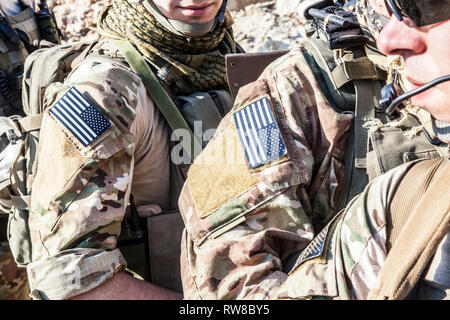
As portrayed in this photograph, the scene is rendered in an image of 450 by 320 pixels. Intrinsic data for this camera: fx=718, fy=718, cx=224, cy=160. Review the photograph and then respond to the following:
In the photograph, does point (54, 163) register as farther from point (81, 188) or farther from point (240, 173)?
point (240, 173)

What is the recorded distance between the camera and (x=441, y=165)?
159 centimetres

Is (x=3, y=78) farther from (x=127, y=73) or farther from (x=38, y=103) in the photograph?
(x=127, y=73)

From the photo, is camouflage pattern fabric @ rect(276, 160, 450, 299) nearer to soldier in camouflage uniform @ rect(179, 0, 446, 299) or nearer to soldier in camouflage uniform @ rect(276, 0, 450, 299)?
soldier in camouflage uniform @ rect(276, 0, 450, 299)

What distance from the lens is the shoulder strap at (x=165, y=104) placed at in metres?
2.69

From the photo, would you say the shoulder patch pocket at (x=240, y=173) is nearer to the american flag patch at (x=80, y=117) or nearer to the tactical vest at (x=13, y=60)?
the american flag patch at (x=80, y=117)

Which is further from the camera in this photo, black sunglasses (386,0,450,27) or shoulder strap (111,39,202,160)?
shoulder strap (111,39,202,160)

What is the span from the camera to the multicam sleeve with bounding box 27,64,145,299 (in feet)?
7.72

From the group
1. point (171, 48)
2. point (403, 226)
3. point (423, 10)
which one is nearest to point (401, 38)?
point (423, 10)

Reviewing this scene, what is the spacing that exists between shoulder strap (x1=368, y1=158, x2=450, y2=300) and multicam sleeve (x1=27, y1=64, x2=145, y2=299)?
113cm

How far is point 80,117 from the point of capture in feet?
7.91

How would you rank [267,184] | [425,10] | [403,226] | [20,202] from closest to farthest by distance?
[425,10]
[403,226]
[267,184]
[20,202]

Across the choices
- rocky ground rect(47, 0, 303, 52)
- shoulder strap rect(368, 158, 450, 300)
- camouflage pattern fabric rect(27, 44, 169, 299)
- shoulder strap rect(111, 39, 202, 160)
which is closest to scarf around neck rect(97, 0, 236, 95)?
shoulder strap rect(111, 39, 202, 160)

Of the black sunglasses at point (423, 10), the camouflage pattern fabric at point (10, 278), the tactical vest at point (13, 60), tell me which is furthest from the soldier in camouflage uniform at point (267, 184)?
the tactical vest at point (13, 60)

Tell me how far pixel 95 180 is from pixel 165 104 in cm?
47
